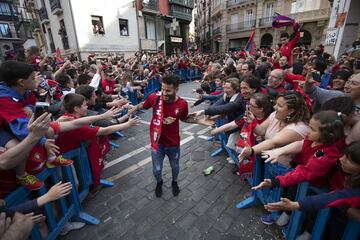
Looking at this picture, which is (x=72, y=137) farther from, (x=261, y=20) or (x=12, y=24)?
(x=12, y=24)

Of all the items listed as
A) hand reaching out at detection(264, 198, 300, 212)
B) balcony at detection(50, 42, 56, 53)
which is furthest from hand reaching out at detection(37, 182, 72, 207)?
balcony at detection(50, 42, 56, 53)

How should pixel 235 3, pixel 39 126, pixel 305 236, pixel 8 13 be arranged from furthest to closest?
pixel 8 13 < pixel 235 3 < pixel 305 236 < pixel 39 126

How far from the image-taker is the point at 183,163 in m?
4.46

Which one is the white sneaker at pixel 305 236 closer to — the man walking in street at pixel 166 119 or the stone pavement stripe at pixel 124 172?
the man walking in street at pixel 166 119

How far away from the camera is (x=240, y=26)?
32.5 m

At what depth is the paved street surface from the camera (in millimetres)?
2719

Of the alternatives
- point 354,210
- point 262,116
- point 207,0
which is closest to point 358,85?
point 262,116

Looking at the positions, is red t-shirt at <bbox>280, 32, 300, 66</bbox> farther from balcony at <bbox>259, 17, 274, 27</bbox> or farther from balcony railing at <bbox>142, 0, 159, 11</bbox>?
balcony at <bbox>259, 17, 274, 27</bbox>

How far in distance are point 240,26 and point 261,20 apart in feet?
13.2

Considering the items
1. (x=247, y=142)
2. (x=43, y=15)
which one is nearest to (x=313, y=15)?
(x=247, y=142)

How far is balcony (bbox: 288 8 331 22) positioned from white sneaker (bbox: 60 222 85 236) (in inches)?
1187

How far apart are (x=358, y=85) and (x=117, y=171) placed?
174 inches

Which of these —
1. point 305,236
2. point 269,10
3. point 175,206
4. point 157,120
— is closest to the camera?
point 305,236

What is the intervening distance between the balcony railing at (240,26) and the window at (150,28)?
16.1 m
